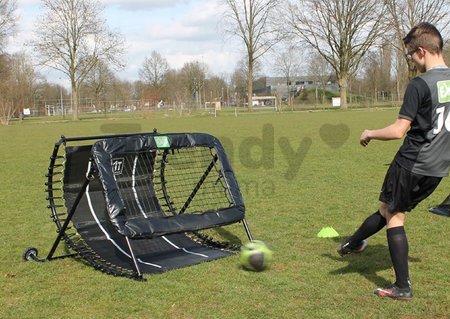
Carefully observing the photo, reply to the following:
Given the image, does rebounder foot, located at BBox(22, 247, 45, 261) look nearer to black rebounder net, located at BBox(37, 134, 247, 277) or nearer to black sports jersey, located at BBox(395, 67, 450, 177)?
black rebounder net, located at BBox(37, 134, 247, 277)

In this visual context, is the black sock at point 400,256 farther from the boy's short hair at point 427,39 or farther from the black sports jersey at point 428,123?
the boy's short hair at point 427,39

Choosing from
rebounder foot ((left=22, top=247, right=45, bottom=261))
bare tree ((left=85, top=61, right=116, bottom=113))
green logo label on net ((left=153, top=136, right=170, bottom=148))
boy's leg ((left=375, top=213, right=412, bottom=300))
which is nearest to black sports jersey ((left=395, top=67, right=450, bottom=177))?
boy's leg ((left=375, top=213, right=412, bottom=300))

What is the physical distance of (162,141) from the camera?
5465 millimetres

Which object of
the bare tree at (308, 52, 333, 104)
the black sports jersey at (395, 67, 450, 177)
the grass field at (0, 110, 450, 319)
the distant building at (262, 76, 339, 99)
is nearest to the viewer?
the black sports jersey at (395, 67, 450, 177)

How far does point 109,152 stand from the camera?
16.7 ft

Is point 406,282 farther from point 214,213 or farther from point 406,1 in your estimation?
point 406,1

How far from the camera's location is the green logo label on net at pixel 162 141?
17.8 ft

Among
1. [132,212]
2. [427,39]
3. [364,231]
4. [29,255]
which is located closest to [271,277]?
[364,231]

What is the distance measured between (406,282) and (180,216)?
2.23m

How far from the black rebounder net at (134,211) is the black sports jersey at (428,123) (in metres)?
2.15

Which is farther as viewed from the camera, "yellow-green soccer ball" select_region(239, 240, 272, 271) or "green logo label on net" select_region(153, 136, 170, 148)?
"green logo label on net" select_region(153, 136, 170, 148)

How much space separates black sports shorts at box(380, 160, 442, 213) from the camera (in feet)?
12.9

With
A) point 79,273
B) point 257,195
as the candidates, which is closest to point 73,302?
point 79,273

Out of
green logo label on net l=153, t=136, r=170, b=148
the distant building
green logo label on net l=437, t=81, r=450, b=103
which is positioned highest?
the distant building
